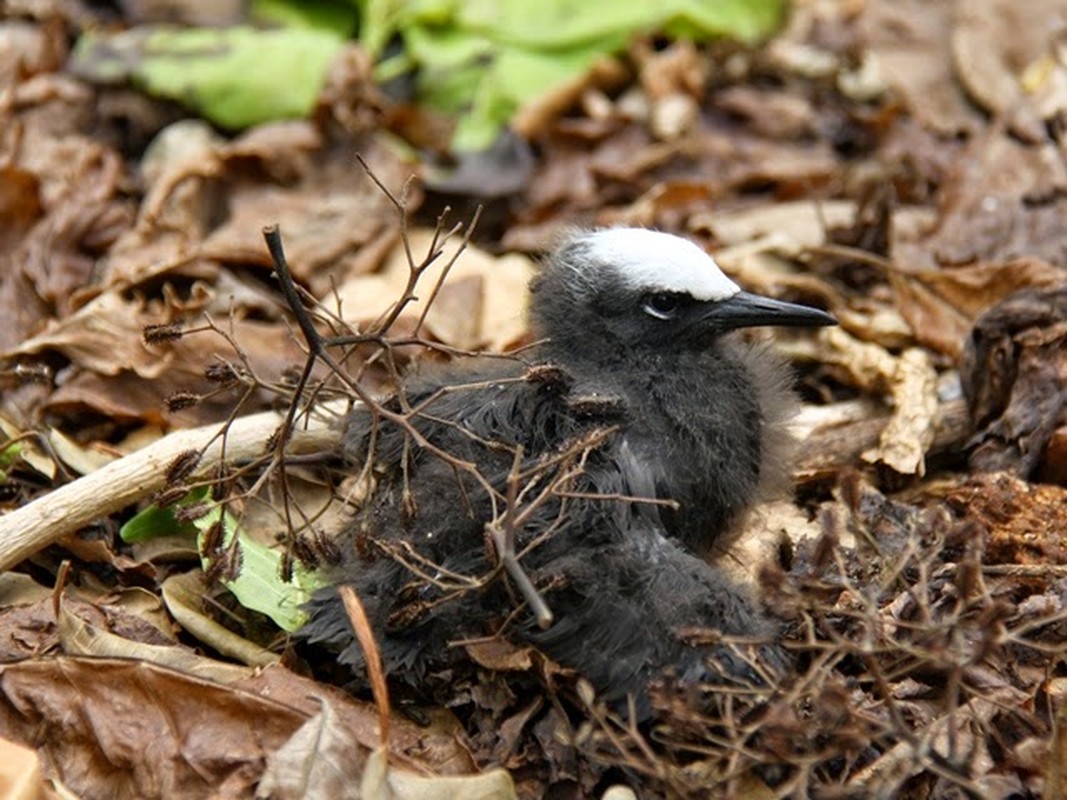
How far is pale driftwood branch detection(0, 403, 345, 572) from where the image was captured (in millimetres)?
4445

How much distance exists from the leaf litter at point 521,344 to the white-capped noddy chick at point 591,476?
146 mm

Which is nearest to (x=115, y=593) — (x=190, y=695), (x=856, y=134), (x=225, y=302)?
(x=190, y=695)

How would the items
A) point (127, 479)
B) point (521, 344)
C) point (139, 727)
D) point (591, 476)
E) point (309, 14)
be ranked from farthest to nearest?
1. point (309, 14)
2. point (521, 344)
3. point (127, 479)
4. point (591, 476)
5. point (139, 727)

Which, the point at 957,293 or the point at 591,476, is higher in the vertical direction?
the point at 591,476

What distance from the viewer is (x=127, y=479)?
4.59 meters

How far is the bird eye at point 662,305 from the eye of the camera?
445cm

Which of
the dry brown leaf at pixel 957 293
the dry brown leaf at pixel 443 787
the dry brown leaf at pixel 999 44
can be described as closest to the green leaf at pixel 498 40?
the dry brown leaf at pixel 999 44

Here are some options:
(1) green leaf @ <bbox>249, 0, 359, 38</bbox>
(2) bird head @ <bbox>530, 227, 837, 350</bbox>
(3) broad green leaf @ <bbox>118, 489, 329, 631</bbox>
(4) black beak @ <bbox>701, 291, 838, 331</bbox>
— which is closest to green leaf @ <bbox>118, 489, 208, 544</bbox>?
(3) broad green leaf @ <bbox>118, 489, 329, 631</bbox>

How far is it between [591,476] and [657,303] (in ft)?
2.26

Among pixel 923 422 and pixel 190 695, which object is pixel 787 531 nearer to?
pixel 923 422

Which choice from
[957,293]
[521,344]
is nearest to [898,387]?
[957,293]

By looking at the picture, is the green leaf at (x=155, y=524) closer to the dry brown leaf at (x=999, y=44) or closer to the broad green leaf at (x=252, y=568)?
the broad green leaf at (x=252, y=568)

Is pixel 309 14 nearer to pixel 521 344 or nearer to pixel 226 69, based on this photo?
pixel 226 69

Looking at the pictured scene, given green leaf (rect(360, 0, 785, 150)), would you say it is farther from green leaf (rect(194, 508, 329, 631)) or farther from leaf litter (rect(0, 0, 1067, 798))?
green leaf (rect(194, 508, 329, 631))
